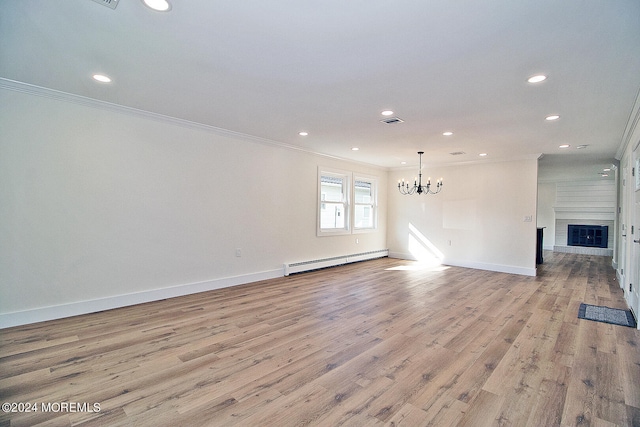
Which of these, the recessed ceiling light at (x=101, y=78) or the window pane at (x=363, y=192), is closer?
the recessed ceiling light at (x=101, y=78)

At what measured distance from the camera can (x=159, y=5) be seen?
6.05 feet

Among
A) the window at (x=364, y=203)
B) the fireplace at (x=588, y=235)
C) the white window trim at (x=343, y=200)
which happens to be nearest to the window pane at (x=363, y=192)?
the window at (x=364, y=203)

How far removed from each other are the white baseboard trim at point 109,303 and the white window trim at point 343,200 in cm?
198

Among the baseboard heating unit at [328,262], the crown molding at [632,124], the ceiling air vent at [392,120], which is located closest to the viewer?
the crown molding at [632,124]

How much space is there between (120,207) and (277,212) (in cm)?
251

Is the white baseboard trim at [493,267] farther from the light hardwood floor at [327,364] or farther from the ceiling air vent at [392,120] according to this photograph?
the ceiling air vent at [392,120]

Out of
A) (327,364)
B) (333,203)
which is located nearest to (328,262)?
(333,203)

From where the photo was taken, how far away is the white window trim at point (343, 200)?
20.9ft

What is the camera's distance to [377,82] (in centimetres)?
283

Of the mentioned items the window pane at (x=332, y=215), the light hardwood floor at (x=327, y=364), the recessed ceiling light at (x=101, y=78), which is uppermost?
the recessed ceiling light at (x=101, y=78)

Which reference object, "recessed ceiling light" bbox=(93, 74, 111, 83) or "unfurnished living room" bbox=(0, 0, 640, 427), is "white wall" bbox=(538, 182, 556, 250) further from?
"recessed ceiling light" bbox=(93, 74, 111, 83)

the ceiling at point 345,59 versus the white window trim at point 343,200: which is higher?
the ceiling at point 345,59

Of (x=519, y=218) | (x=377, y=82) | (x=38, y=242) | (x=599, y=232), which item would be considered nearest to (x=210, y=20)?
(x=377, y=82)

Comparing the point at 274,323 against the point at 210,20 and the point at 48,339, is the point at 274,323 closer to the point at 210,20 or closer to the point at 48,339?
the point at 48,339
